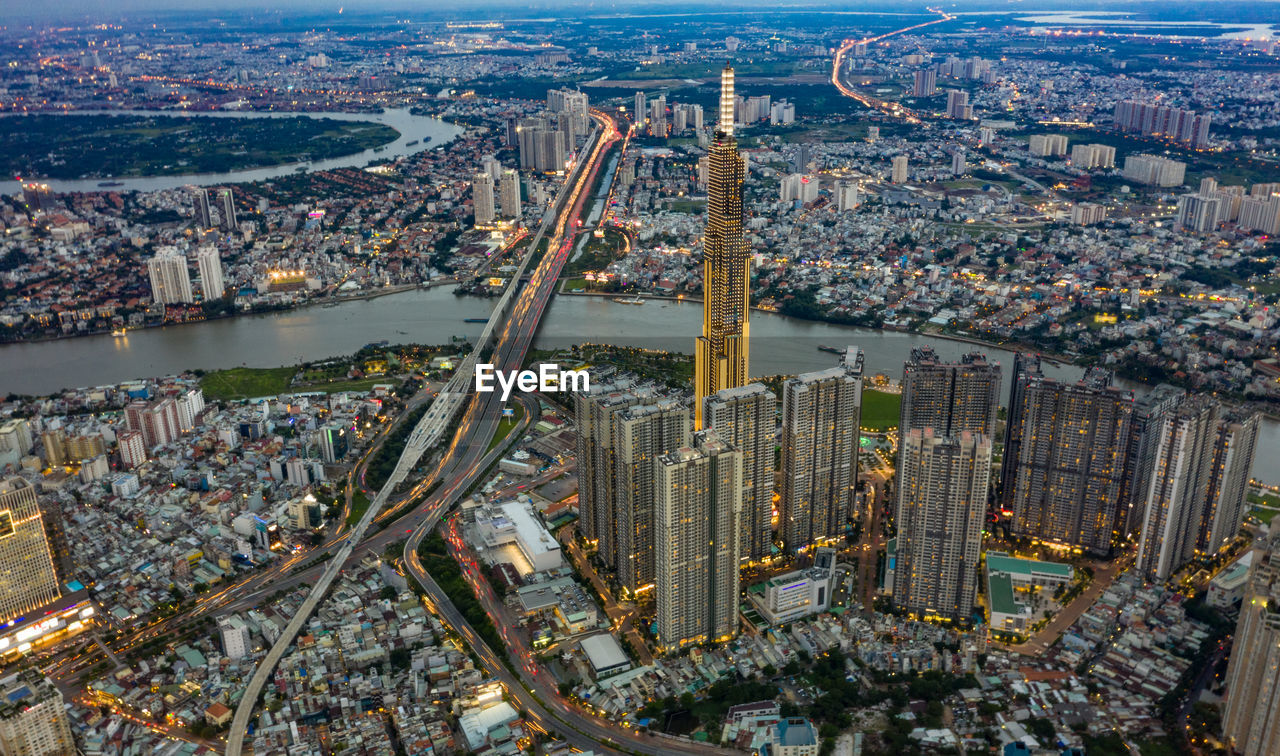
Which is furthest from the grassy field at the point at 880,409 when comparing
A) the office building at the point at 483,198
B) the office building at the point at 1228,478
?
the office building at the point at 483,198

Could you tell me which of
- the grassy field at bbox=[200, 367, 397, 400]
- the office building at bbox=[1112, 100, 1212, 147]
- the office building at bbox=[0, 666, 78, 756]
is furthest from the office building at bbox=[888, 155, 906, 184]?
the office building at bbox=[0, 666, 78, 756]

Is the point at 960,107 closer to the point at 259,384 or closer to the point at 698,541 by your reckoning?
the point at 259,384

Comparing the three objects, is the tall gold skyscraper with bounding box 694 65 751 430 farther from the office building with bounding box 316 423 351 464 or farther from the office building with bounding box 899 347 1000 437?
the office building with bounding box 316 423 351 464

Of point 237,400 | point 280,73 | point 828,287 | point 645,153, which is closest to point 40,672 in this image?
point 237,400

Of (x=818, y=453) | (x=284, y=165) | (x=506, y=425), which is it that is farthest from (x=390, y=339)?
(x=284, y=165)

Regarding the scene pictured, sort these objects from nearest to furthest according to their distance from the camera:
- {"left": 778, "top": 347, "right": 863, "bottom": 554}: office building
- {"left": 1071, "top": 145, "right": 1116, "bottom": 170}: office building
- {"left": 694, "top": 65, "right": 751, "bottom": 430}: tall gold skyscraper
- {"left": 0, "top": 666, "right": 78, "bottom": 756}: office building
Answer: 1. {"left": 0, "top": 666, "right": 78, "bottom": 756}: office building
2. {"left": 778, "top": 347, "right": 863, "bottom": 554}: office building
3. {"left": 694, "top": 65, "right": 751, "bottom": 430}: tall gold skyscraper
4. {"left": 1071, "top": 145, "right": 1116, "bottom": 170}: office building

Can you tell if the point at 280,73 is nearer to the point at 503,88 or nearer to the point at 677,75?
the point at 503,88

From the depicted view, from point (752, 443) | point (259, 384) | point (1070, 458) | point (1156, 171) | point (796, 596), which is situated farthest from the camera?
point (1156, 171)
